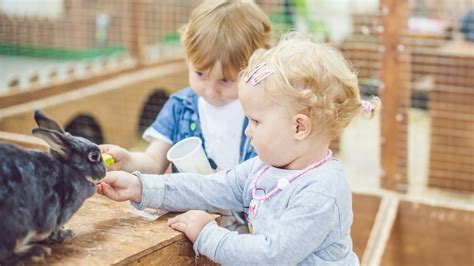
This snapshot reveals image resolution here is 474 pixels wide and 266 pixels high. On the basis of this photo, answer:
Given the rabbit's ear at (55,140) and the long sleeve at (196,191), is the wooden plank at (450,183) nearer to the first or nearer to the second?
the long sleeve at (196,191)

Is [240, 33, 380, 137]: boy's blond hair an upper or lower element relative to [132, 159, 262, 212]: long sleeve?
upper

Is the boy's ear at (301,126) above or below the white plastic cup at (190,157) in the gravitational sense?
above

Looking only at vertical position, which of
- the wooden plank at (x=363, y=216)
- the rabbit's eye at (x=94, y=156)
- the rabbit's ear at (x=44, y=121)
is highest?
the rabbit's ear at (x=44, y=121)

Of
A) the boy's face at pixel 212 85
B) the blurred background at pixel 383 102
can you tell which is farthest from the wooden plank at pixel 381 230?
the boy's face at pixel 212 85

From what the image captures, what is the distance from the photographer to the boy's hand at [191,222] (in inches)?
53.7

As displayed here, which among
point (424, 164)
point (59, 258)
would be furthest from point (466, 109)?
point (59, 258)

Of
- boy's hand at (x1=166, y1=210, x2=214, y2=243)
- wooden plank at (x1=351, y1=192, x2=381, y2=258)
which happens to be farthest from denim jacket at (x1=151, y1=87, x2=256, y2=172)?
wooden plank at (x1=351, y1=192, x2=381, y2=258)

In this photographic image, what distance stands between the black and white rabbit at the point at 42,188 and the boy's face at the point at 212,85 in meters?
0.59

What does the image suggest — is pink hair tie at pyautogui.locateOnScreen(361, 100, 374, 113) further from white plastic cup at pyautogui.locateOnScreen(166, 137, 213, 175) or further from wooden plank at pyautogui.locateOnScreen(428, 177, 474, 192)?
wooden plank at pyautogui.locateOnScreen(428, 177, 474, 192)

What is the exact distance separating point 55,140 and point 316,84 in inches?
18.3

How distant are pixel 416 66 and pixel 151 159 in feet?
10.4

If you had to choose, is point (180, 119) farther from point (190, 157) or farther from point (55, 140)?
point (55, 140)

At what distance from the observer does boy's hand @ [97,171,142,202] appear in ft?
4.65

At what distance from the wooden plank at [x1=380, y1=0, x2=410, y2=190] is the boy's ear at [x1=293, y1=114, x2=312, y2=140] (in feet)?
5.85
